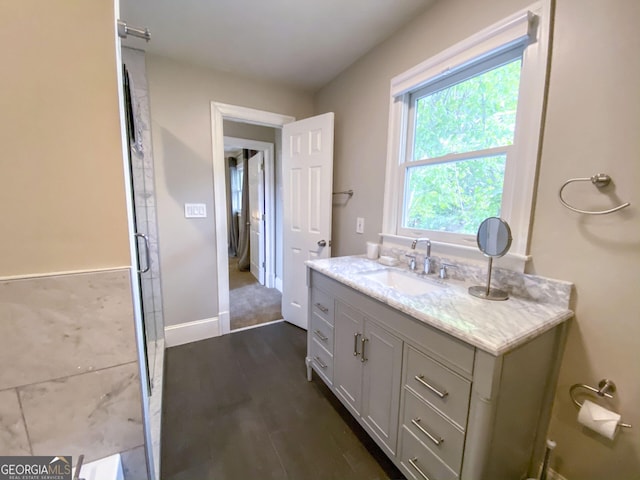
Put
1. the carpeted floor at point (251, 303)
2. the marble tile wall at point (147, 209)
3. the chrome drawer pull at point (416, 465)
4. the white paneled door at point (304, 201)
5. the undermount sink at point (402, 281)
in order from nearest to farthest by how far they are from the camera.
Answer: the chrome drawer pull at point (416, 465) < the undermount sink at point (402, 281) < the marble tile wall at point (147, 209) < the white paneled door at point (304, 201) < the carpeted floor at point (251, 303)

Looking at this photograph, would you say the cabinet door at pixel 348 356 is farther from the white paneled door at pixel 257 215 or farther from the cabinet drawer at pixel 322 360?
the white paneled door at pixel 257 215

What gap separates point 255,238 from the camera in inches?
170

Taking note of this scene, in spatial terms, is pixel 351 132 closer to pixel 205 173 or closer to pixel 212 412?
pixel 205 173

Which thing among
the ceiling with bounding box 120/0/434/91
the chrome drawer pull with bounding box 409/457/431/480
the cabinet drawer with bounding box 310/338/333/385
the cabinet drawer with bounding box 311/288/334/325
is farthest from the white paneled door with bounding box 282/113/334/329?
the chrome drawer pull with bounding box 409/457/431/480

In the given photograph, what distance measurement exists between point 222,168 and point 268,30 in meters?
1.15

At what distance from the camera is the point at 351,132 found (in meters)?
2.27

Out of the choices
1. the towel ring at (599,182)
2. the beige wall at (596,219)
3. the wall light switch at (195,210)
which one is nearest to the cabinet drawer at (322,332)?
the beige wall at (596,219)

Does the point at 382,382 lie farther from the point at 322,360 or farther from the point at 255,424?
the point at 255,424

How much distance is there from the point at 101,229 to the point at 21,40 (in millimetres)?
495

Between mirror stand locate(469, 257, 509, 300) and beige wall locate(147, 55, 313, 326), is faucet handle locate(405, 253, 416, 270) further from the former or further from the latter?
beige wall locate(147, 55, 313, 326)

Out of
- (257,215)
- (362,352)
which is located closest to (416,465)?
(362,352)

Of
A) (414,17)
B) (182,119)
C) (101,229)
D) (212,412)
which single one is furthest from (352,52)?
(212,412)

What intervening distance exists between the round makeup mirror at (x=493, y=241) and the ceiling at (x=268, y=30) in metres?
1.40

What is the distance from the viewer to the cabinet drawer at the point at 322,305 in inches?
63.6
